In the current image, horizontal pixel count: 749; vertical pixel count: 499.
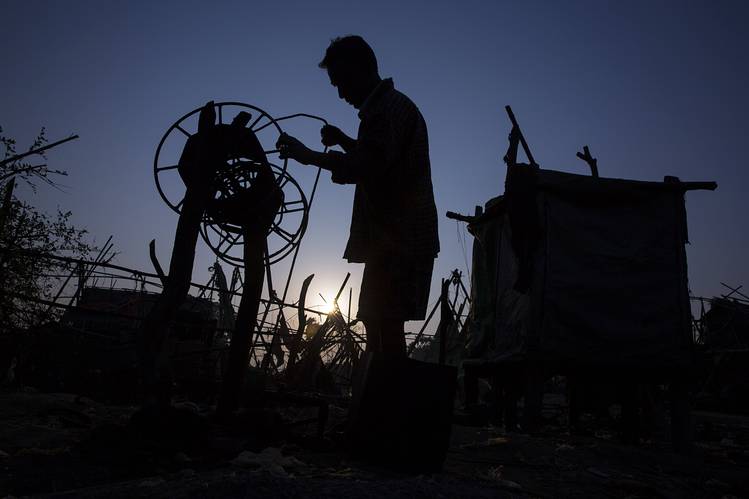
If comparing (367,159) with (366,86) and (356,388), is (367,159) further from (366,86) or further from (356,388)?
(356,388)

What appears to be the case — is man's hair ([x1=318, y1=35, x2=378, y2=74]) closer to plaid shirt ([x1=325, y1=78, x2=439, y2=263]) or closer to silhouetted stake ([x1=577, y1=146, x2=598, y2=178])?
plaid shirt ([x1=325, y1=78, x2=439, y2=263])

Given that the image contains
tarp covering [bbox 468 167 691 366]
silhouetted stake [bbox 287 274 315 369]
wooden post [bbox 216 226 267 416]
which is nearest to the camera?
wooden post [bbox 216 226 267 416]

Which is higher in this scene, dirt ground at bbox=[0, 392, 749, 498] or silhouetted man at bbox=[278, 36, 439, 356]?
silhouetted man at bbox=[278, 36, 439, 356]

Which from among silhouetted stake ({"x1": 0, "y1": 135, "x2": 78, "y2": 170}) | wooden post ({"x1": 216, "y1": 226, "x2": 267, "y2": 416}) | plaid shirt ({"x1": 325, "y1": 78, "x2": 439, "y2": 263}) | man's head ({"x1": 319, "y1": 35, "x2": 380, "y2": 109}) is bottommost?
wooden post ({"x1": 216, "y1": 226, "x2": 267, "y2": 416})

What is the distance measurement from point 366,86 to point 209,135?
1.38 metres

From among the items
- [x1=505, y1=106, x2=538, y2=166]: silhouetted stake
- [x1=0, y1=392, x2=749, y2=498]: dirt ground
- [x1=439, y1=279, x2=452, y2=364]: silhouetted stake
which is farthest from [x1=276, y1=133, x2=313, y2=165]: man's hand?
[x1=505, y1=106, x2=538, y2=166]: silhouetted stake

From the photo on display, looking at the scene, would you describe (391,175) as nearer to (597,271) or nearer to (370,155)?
(370,155)

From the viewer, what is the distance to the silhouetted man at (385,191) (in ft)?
9.32

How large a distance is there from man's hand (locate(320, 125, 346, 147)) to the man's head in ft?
1.27

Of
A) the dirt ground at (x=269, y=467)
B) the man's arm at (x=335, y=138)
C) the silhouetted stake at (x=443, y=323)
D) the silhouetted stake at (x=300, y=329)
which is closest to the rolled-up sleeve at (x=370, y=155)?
the man's arm at (x=335, y=138)

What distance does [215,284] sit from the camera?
76.6ft

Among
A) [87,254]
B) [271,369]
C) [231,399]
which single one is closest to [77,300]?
[87,254]

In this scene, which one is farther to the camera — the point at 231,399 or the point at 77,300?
→ the point at 77,300

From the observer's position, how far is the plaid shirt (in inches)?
111
